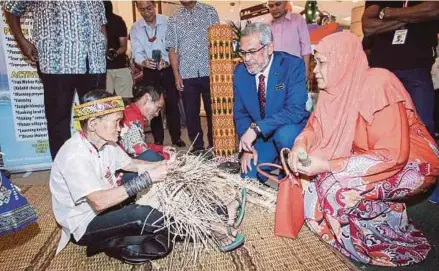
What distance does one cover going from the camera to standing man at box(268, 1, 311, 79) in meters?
3.89

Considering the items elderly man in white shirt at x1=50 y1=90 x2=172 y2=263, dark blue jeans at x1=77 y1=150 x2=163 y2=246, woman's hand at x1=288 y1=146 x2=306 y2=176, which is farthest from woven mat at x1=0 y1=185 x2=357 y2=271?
woman's hand at x1=288 y1=146 x2=306 y2=176

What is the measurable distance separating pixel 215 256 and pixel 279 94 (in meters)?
1.36

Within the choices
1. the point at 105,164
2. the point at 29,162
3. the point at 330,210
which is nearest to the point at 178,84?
the point at 29,162

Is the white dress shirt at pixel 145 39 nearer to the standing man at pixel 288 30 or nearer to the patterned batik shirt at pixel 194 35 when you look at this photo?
the patterned batik shirt at pixel 194 35

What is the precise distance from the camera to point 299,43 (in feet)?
13.1

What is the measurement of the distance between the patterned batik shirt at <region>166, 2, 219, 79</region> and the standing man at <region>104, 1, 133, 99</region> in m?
0.84

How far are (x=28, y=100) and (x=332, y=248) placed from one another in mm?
3145

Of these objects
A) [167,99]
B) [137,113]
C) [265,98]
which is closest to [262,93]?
[265,98]

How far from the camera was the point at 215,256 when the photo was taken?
1.86 metres

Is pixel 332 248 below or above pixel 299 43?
below

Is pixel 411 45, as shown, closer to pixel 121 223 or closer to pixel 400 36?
pixel 400 36

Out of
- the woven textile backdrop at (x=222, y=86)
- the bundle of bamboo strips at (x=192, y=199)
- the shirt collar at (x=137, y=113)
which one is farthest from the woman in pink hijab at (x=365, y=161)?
the woven textile backdrop at (x=222, y=86)

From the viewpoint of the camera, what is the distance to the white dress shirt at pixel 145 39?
429 cm

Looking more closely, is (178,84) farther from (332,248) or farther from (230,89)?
(332,248)
